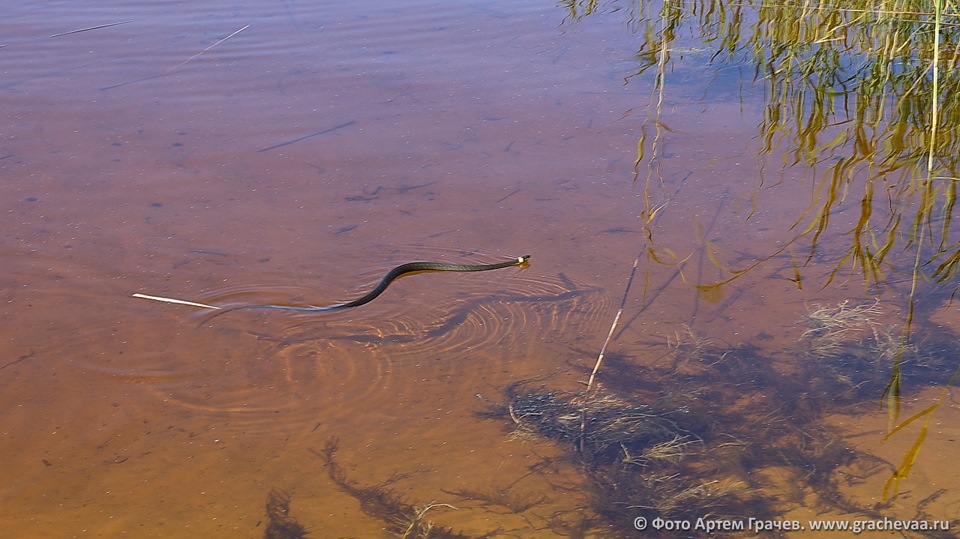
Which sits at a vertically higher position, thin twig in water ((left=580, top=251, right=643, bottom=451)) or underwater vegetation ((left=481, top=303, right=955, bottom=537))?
thin twig in water ((left=580, top=251, right=643, bottom=451))

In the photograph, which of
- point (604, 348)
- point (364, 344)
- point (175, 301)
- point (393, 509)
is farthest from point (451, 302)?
point (393, 509)

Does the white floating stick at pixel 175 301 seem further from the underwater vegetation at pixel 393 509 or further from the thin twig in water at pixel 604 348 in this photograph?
the thin twig in water at pixel 604 348

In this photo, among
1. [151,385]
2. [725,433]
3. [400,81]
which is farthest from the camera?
[400,81]

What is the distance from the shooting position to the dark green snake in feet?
12.9

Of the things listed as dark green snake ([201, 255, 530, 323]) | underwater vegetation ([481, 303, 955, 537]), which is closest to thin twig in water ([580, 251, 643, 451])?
underwater vegetation ([481, 303, 955, 537])

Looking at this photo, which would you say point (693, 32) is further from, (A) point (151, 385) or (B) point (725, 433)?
(A) point (151, 385)

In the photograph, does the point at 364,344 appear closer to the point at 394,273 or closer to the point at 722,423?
the point at 394,273

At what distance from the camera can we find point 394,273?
13.6ft

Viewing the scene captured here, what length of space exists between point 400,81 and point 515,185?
172 cm

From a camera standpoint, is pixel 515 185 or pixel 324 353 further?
pixel 515 185

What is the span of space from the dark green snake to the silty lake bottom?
4cm

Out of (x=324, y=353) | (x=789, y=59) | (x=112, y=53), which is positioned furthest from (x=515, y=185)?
(x=112, y=53)

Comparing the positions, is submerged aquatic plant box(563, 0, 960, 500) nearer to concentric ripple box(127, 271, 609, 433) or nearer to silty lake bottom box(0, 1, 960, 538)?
silty lake bottom box(0, 1, 960, 538)

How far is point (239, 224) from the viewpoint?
454 cm
